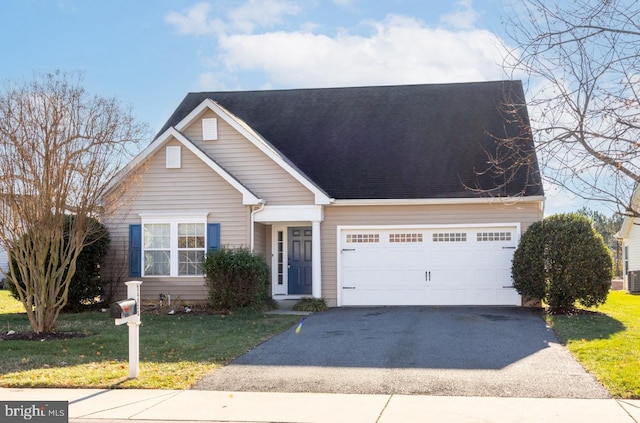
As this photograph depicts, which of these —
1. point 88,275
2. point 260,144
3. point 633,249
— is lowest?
point 88,275

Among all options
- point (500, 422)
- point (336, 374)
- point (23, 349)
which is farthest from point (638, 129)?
point (23, 349)

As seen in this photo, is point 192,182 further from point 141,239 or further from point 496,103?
point 496,103

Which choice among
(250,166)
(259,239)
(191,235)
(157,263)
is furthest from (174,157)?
(259,239)

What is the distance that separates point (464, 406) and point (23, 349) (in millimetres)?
7996

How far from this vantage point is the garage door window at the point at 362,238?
18.5 meters

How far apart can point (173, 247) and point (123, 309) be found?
926 cm

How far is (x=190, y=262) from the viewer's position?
1814cm

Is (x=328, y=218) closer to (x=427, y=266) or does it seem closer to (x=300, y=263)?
(x=300, y=263)

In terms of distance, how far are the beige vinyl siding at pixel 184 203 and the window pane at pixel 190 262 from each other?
0.65 feet

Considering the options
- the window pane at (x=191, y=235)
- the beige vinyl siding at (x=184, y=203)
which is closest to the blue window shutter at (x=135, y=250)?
the beige vinyl siding at (x=184, y=203)

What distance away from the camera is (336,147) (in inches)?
813

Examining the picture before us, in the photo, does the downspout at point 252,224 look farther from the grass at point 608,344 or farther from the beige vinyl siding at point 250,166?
the grass at point 608,344

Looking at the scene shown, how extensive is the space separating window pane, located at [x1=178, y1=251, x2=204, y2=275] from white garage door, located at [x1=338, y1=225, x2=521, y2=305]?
393cm

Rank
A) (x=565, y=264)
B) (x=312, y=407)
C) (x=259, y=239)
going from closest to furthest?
(x=312, y=407) → (x=565, y=264) → (x=259, y=239)
